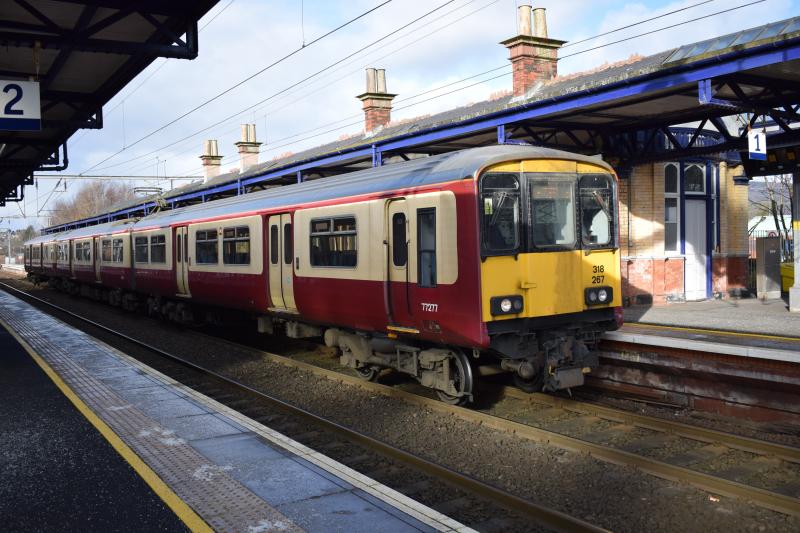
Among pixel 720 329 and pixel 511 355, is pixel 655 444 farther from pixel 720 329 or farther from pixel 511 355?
pixel 720 329

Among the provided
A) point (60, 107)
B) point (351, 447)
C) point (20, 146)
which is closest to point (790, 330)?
point (351, 447)

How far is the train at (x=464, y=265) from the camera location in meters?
7.75

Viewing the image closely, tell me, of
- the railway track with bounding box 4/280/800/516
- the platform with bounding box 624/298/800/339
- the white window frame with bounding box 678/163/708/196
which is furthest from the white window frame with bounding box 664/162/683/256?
the railway track with bounding box 4/280/800/516

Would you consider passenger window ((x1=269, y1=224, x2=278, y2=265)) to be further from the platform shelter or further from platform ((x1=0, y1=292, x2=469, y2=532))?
the platform shelter

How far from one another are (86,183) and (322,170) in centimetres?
9505

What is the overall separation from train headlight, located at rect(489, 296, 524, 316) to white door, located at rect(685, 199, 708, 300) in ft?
34.6

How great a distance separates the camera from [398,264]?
341 inches

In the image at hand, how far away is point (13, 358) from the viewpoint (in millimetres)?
12180

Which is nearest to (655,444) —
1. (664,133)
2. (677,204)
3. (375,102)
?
(664,133)

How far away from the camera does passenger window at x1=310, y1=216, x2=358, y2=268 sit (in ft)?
31.6

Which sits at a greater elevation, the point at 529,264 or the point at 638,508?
the point at 529,264

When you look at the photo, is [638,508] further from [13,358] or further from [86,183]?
[86,183]

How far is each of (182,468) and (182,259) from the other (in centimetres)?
1099

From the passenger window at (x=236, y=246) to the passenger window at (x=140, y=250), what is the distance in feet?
19.4
